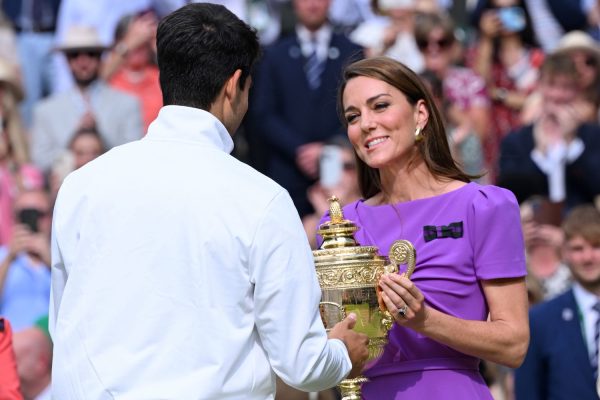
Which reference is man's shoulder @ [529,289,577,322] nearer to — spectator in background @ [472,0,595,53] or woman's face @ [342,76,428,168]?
woman's face @ [342,76,428,168]

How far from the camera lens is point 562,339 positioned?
7020mm

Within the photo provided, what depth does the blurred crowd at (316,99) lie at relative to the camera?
8.98m

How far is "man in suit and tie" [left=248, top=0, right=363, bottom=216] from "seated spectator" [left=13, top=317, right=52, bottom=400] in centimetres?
322

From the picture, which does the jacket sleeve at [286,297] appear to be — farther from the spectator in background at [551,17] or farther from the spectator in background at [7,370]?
the spectator in background at [551,17]

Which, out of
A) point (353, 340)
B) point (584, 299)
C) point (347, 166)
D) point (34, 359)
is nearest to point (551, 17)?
point (347, 166)

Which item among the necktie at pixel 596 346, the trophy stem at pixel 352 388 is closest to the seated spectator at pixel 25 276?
the necktie at pixel 596 346

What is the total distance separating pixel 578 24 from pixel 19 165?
189 inches

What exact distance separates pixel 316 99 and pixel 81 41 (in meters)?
2.07

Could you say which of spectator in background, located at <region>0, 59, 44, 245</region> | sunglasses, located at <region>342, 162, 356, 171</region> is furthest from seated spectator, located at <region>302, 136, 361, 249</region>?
spectator in background, located at <region>0, 59, 44, 245</region>

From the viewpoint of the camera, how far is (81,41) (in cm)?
1054

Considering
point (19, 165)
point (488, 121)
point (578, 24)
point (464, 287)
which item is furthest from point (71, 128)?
point (464, 287)

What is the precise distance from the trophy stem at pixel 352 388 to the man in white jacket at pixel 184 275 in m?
0.58

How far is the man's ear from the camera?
373 cm

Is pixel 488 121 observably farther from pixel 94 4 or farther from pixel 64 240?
pixel 64 240
